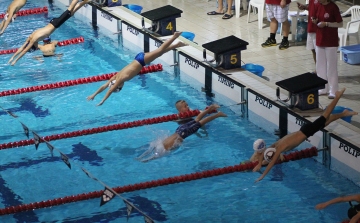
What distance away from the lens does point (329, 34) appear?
9.05 metres

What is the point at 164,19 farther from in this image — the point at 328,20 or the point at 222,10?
the point at 328,20

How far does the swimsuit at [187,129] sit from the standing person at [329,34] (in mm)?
1796

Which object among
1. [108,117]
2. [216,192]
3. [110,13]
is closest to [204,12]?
[110,13]

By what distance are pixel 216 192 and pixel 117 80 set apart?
5.70 feet

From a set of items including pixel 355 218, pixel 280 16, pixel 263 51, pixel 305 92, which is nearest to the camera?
pixel 355 218

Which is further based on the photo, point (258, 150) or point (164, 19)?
point (164, 19)

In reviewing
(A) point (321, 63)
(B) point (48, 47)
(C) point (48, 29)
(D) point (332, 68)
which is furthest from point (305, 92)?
(B) point (48, 47)

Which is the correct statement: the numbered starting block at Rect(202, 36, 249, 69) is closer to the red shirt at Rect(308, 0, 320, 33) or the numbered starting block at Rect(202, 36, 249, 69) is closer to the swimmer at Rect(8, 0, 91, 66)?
the red shirt at Rect(308, 0, 320, 33)

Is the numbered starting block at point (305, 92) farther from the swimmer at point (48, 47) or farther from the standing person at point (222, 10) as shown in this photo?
the swimmer at point (48, 47)

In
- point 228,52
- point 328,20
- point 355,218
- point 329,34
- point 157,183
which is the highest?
point 328,20

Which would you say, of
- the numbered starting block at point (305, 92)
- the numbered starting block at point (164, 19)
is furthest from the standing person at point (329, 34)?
the numbered starting block at point (164, 19)

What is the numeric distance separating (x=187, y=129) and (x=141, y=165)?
676 millimetres

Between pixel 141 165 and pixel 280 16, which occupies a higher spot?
pixel 280 16

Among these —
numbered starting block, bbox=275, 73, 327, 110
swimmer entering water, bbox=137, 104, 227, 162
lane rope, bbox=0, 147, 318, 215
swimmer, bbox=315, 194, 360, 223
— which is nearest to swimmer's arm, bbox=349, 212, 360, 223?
swimmer, bbox=315, 194, 360, 223
